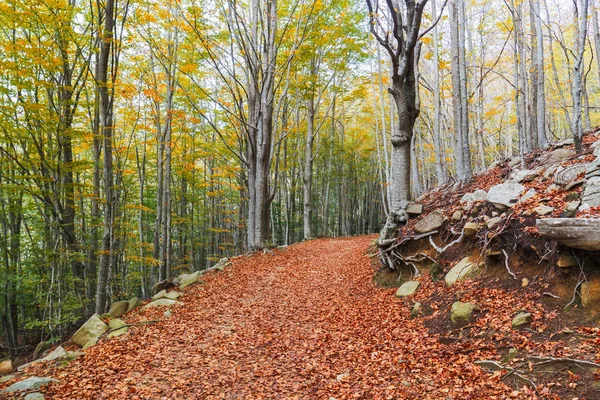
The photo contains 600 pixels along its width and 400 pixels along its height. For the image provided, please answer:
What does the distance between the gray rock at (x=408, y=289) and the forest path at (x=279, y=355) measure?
18 cm

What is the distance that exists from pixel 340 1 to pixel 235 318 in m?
12.6

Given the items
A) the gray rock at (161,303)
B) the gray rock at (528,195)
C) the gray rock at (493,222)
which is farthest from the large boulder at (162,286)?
the gray rock at (528,195)

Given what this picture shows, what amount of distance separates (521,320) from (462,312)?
74 cm

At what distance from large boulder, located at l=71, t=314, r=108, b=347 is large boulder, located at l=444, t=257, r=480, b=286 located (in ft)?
19.5

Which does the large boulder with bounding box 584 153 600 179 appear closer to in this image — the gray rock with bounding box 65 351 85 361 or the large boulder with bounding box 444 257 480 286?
the large boulder with bounding box 444 257 480 286

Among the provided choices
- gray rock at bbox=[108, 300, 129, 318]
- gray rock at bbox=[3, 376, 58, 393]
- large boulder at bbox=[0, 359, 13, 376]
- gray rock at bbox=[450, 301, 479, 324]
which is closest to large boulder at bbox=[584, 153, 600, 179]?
gray rock at bbox=[450, 301, 479, 324]

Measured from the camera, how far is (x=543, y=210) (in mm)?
4379

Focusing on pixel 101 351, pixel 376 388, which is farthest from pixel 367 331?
pixel 101 351

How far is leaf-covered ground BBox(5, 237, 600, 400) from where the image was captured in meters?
3.40

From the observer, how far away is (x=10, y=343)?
1169 centimetres

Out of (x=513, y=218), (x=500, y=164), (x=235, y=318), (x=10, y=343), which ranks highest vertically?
(x=500, y=164)

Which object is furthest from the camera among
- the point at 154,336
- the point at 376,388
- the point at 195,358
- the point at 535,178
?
the point at 535,178

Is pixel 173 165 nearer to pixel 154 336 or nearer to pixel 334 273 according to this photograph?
pixel 334 273

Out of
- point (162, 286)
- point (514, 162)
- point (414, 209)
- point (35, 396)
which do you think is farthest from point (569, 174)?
point (162, 286)
